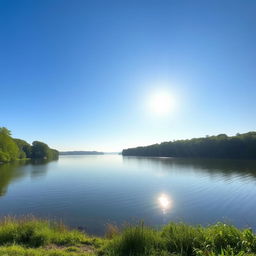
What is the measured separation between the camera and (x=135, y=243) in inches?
253

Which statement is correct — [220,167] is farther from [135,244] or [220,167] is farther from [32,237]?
[32,237]

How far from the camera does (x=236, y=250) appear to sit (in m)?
5.32

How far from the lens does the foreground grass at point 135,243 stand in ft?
18.7

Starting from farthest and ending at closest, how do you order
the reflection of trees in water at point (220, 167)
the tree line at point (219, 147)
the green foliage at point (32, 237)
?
the tree line at point (219, 147), the reflection of trees in water at point (220, 167), the green foliage at point (32, 237)

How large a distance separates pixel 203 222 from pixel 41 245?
491 inches

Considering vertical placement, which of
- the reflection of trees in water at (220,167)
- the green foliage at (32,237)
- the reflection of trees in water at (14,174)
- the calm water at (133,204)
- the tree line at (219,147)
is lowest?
the calm water at (133,204)

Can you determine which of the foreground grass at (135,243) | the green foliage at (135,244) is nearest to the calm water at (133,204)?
the foreground grass at (135,243)

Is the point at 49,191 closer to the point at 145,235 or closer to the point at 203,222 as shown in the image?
the point at 203,222

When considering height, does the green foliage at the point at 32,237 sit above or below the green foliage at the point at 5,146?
below

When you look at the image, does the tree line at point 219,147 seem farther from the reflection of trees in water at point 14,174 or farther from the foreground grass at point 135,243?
the foreground grass at point 135,243

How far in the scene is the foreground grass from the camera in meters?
5.71

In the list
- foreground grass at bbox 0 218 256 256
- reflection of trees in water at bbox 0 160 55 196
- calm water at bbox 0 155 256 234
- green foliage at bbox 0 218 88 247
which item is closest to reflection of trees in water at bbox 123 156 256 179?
calm water at bbox 0 155 256 234

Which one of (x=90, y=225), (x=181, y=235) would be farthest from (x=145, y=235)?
(x=90, y=225)

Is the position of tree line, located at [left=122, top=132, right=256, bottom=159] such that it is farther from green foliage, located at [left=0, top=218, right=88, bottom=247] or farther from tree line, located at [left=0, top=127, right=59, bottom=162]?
green foliage, located at [left=0, top=218, right=88, bottom=247]
